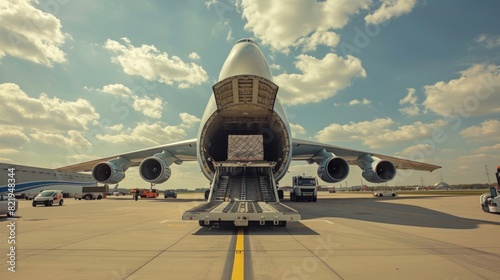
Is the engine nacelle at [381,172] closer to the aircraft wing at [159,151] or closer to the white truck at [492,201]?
the white truck at [492,201]

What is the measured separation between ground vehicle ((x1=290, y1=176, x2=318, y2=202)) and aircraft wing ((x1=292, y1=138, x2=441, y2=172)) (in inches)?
118

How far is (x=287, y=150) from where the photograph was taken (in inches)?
741

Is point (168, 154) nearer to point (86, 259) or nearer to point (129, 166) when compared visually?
point (129, 166)

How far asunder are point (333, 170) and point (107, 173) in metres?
20.8

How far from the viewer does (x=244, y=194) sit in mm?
15852

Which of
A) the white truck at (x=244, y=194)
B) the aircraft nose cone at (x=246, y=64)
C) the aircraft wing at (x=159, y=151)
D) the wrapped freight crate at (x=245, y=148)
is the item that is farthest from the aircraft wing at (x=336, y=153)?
the aircraft nose cone at (x=246, y=64)

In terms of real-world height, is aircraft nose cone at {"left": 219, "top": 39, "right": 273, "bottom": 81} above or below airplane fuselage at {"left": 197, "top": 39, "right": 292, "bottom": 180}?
above

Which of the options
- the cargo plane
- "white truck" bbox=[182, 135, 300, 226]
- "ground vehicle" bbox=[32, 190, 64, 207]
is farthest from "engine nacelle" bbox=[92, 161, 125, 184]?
"white truck" bbox=[182, 135, 300, 226]

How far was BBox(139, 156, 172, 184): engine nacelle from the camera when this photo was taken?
23.8 metres

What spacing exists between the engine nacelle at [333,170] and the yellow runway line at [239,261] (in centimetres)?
1708

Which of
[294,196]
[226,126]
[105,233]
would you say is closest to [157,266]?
[105,233]

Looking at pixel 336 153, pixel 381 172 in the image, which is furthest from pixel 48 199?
pixel 381 172

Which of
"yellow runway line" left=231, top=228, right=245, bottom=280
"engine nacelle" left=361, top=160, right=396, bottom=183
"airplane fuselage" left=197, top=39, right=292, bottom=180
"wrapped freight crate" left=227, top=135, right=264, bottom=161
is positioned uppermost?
"airplane fuselage" left=197, top=39, right=292, bottom=180

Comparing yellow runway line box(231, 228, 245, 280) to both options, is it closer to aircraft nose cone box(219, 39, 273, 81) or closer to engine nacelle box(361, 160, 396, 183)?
aircraft nose cone box(219, 39, 273, 81)
